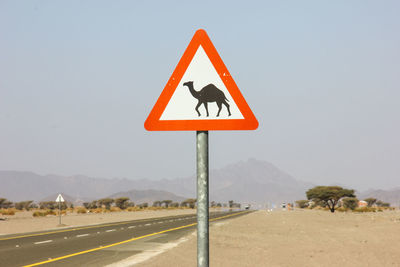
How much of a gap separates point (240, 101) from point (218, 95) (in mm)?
199

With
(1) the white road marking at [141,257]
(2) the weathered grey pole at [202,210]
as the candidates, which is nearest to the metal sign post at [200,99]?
(2) the weathered grey pole at [202,210]

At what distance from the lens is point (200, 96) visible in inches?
163

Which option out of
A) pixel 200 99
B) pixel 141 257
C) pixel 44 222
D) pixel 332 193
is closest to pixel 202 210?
pixel 200 99

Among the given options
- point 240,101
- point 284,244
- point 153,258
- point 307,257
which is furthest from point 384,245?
point 240,101

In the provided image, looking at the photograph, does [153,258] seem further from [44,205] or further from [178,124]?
[44,205]

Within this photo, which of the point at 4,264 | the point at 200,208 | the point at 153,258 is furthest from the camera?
the point at 153,258

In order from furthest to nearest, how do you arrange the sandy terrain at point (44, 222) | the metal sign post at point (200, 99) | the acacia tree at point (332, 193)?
the acacia tree at point (332, 193) < the sandy terrain at point (44, 222) < the metal sign post at point (200, 99)

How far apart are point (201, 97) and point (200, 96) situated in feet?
0.04

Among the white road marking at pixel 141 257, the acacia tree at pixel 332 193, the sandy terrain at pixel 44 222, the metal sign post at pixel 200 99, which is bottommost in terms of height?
the sandy terrain at pixel 44 222

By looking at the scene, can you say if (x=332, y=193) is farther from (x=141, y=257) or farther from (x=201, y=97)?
(x=201, y=97)

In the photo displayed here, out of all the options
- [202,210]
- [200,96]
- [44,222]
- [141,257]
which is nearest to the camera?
[202,210]

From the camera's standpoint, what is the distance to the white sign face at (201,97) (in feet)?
13.6

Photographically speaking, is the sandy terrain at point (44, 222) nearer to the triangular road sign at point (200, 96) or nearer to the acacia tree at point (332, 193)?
the triangular road sign at point (200, 96)

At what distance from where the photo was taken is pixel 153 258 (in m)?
13.8
